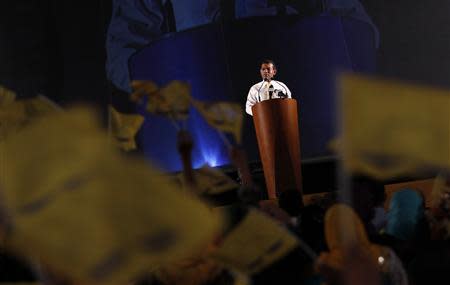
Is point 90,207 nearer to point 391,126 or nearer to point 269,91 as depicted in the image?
point 391,126

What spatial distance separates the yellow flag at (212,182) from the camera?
3.02 metres

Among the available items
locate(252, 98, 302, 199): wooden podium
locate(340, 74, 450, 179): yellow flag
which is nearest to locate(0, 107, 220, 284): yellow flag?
locate(340, 74, 450, 179): yellow flag

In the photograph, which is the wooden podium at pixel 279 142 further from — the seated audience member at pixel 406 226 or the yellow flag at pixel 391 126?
the yellow flag at pixel 391 126

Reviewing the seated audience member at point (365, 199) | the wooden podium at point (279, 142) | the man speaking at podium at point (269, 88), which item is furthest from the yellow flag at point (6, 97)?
the man speaking at podium at point (269, 88)

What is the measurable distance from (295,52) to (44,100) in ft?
21.1

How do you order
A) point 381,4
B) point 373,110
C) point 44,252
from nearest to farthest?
point 44,252 < point 373,110 < point 381,4

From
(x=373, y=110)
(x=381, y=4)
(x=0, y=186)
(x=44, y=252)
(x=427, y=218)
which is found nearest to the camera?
(x=44, y=252)

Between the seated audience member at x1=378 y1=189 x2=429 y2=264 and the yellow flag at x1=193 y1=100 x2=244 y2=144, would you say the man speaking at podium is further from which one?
the yellow flag at x1=193 y1=100 x2=244 y2=144

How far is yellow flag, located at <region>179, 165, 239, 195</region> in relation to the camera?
3.02 m

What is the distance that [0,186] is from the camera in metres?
1.87

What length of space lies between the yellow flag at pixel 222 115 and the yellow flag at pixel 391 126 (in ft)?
3.21

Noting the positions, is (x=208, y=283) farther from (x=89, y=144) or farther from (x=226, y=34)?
(x=226, y=34)

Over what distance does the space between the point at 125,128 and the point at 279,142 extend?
9.07 ft

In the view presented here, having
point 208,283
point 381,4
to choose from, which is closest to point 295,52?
point 381,4
